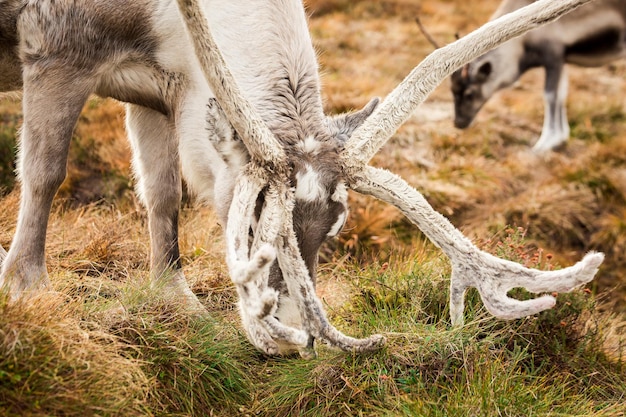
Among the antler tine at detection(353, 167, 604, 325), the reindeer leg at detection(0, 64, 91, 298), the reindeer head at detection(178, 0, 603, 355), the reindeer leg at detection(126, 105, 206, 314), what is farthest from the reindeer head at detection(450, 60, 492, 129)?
the reindeer leg at detection(0, 64, 91, 298)

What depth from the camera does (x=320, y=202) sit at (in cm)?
328

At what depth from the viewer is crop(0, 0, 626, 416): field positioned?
313 centimetres

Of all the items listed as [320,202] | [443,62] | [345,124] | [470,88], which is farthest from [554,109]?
[320,202]

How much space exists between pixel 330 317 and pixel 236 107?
1514 mm

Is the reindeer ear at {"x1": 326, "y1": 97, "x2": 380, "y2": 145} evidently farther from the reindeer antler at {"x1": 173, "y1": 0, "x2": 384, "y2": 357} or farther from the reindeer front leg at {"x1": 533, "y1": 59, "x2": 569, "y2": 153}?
the reindeer front leg at {"x1": 533, "y1": 59, "x2": 569, "y2": 153}

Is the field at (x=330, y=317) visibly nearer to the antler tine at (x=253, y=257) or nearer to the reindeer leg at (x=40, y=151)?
the reindeer leg at (x=40, y=151)

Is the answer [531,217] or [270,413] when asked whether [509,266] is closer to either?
[270,413]

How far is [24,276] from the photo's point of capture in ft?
12.3

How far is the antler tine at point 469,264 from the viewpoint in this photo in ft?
10.9

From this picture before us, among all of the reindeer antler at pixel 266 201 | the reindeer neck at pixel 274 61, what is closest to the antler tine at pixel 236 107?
the reindeer antler at pixel 266 201

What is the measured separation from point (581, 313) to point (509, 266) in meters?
1.40

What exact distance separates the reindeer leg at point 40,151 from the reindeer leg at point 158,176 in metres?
0.83

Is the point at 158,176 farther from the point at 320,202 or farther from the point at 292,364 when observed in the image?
the point at 320,202

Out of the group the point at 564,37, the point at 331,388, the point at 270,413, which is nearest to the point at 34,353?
the point at 270,413
